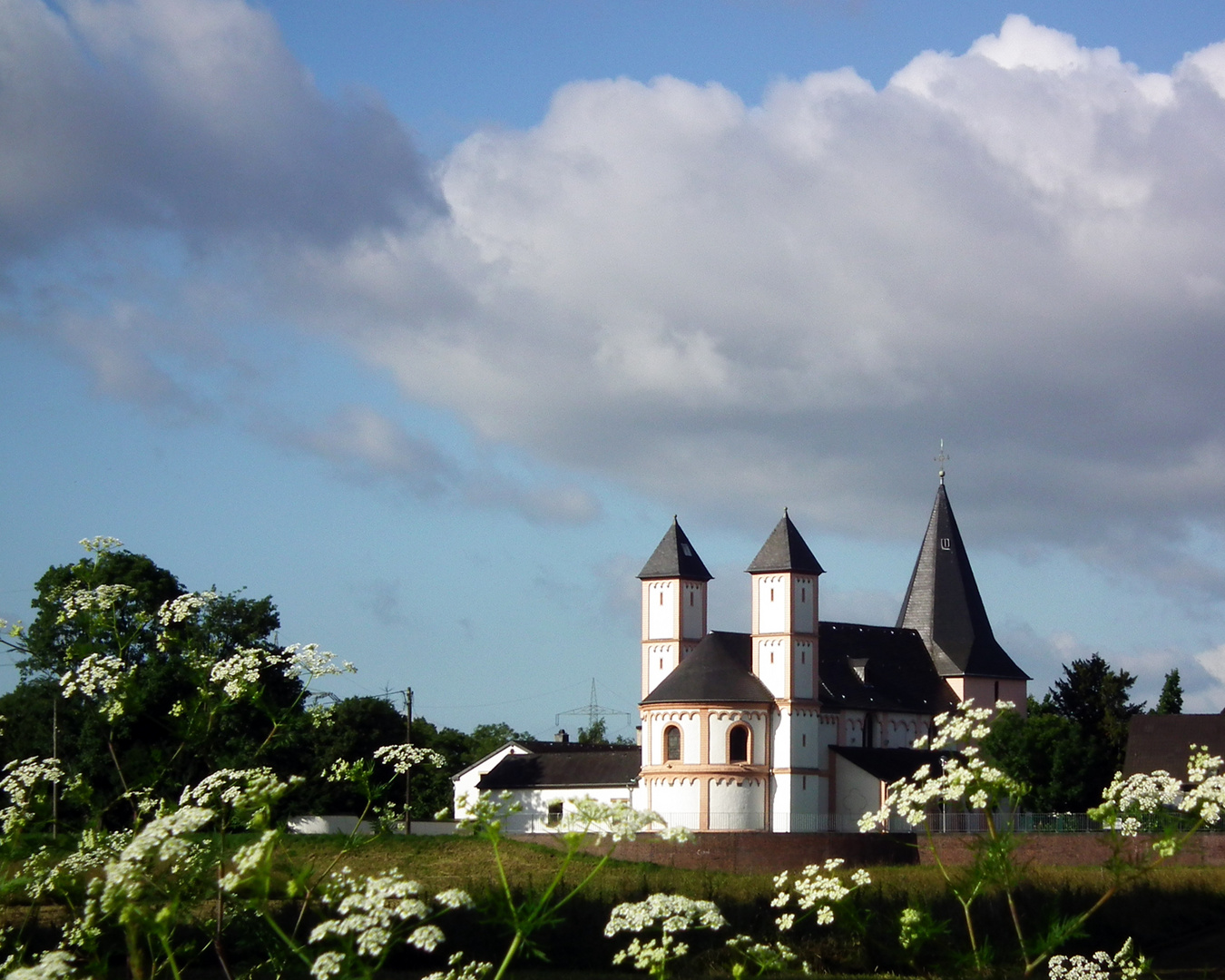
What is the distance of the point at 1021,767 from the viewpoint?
61.7 m

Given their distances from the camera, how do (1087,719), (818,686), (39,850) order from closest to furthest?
(39,850), (818,686), (1087,719)

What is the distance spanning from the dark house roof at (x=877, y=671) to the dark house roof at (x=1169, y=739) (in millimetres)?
10732

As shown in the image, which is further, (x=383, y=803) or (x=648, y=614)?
(x=648, y=614)

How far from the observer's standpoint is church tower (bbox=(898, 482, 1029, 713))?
73.4 m

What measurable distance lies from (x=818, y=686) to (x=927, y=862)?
42.0 ft

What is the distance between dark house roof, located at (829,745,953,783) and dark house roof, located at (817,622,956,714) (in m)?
2.06

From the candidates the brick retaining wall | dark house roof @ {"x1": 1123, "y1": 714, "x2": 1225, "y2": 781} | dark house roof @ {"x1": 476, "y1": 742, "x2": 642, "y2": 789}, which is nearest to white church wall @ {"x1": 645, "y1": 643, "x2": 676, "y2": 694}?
dark house roof @ {"x1": 476, "y1": 742, "x2": 642, "y2": 789}

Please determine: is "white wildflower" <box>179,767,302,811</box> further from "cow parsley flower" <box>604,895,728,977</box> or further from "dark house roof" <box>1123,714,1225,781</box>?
"dark house roof" <box>1123,714,1225,781</box>

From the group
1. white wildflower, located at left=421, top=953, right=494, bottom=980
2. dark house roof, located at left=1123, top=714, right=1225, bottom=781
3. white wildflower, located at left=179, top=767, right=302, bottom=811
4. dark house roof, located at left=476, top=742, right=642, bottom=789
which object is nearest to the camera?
white wildflower, located at left=421, top=953, right=494, bottom=980

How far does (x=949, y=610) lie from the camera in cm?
7512

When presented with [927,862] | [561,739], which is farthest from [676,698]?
[561,739]

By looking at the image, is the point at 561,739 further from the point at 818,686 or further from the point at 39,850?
the point at 39,850

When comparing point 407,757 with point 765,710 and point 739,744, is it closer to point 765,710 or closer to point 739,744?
point 739,744

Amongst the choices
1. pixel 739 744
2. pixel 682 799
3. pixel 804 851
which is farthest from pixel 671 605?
pixel 804 851
